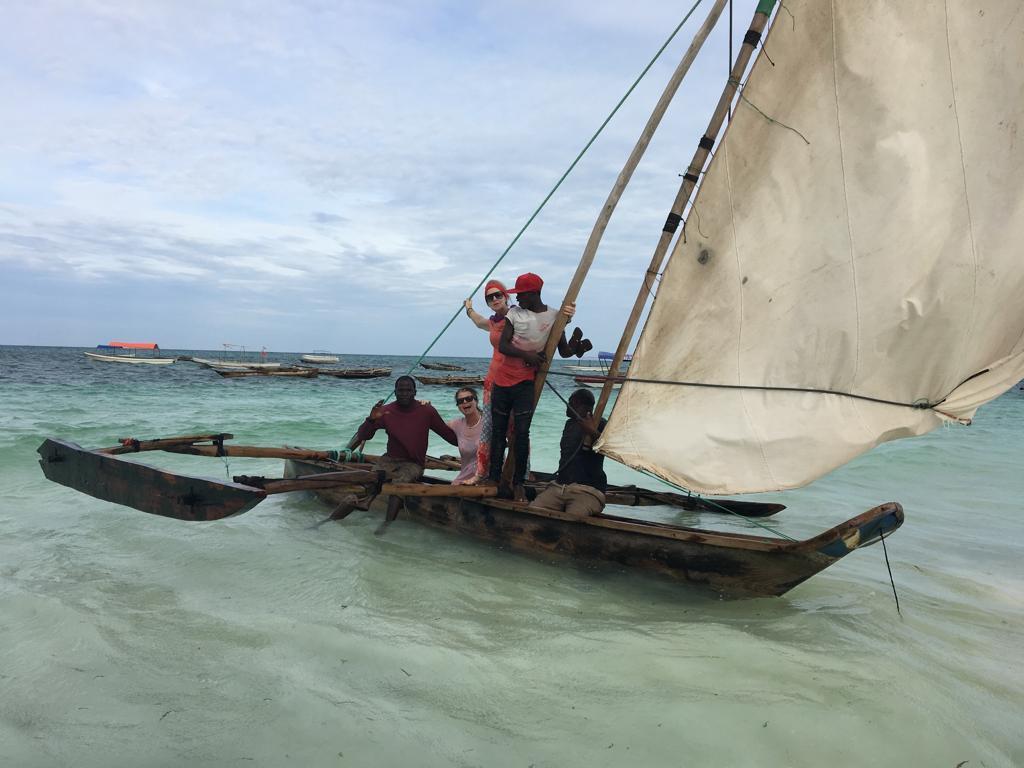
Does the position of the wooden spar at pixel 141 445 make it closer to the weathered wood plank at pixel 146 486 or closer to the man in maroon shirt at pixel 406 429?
the weathered wood plank at pixel 146 486

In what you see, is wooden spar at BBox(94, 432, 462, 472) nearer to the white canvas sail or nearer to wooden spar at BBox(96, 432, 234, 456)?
wooden spar at BBox(96, 432, 234, 456)

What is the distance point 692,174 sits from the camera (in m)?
5.20

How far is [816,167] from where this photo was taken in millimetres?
4793

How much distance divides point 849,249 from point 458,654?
376 centimetres

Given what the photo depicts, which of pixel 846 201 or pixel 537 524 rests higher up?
pixel 846 201

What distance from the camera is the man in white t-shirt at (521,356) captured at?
579 centimetres

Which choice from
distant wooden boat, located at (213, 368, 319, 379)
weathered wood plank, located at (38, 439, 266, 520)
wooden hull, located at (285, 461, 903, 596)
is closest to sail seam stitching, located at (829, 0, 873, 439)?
wooden hull, located at (285, 461, 903, 596)

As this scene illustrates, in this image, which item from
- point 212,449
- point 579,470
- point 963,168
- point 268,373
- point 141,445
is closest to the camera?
point 963,168

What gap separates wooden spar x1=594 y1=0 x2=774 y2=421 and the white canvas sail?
21 centimetres

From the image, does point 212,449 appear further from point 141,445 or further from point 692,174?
point 692,174

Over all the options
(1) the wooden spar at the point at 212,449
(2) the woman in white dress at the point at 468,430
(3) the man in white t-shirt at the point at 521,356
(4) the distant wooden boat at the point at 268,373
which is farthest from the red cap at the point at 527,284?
(4) the distant wooden boat at the point at 268,373

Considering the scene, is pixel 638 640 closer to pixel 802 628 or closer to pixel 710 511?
pixel 802 628

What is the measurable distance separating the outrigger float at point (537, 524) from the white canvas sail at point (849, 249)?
47cm

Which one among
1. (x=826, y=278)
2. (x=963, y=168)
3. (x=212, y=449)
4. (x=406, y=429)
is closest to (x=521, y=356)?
(x=406, y=429)
